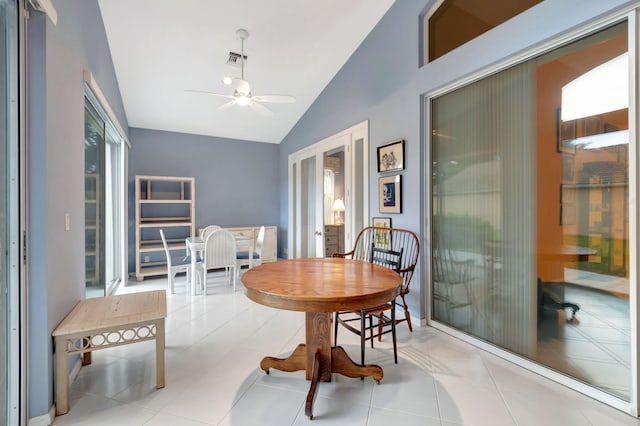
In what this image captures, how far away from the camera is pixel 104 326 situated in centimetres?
175

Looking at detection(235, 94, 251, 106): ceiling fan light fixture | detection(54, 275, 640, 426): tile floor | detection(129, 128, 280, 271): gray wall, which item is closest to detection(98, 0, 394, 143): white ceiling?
detection(129, 128, 280, 271): gray wall

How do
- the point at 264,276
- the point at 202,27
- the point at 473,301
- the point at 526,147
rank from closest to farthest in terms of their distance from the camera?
1. the point at 264,276
2. the point at 526,147
3. the point at 473,301
4. the point at 202,27

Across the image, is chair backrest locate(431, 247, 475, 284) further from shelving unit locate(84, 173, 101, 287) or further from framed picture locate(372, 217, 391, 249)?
shelving unit locate(84, 173, 101, 287)

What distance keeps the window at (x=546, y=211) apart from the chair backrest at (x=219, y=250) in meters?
2.69

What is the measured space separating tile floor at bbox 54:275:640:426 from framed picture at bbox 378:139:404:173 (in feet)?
5.49

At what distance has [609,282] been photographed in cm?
171

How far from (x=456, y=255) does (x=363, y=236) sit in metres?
1.20

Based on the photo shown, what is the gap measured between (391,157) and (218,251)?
8.16 feet

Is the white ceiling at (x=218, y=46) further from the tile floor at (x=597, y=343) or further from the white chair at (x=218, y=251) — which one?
the tile floor at (x=597, y=343)

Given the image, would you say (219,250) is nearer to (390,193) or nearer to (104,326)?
(104,326)

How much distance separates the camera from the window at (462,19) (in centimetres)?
225

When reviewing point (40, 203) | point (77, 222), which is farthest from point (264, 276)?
point (77, 222)

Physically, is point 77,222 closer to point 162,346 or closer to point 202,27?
point 162,346

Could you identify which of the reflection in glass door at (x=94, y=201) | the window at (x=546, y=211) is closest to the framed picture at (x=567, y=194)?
the window at (x=546, y=211)
